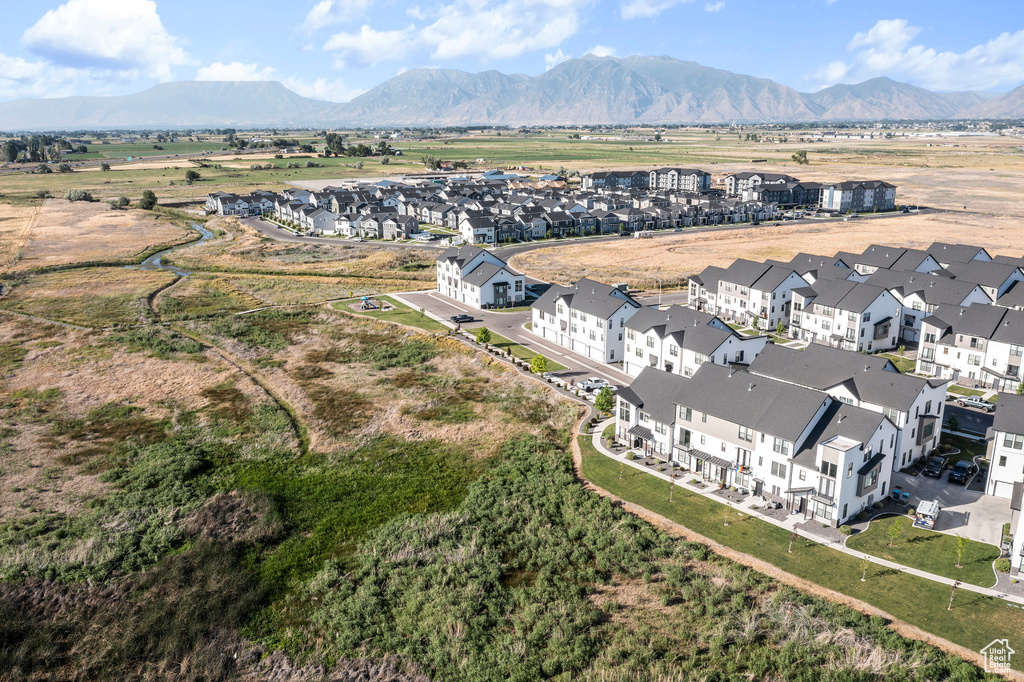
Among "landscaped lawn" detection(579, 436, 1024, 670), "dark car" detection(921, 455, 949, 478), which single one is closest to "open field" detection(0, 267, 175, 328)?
"landscaped lawn" detection(579, 436, 1024, 670)

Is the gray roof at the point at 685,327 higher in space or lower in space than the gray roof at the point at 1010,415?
higher

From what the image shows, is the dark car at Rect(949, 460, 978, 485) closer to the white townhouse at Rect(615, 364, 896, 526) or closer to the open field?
the white townhouse at Rect(615, 364, 896, 526)

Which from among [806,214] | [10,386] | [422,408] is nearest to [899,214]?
[806,214]

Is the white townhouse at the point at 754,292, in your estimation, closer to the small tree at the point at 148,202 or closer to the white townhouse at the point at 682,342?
the white townhouse at the point at 682,342

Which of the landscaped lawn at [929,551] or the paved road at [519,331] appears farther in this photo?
the paved road at [519,331]

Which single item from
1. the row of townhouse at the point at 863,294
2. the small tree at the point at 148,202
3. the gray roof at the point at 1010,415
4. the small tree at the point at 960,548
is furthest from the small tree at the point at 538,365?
the small tree at the point at 148,202

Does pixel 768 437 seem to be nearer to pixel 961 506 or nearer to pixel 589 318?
pixel 961 506

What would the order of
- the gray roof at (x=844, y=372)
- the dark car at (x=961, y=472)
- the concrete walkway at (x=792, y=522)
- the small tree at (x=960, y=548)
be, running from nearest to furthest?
1. the concrete walkway at (x=792, y=522)
2. the small tree at (x=960, y=548)
3. the dark car at (x=961, y=472)
4. the gray roof at (x=844, y=372)
